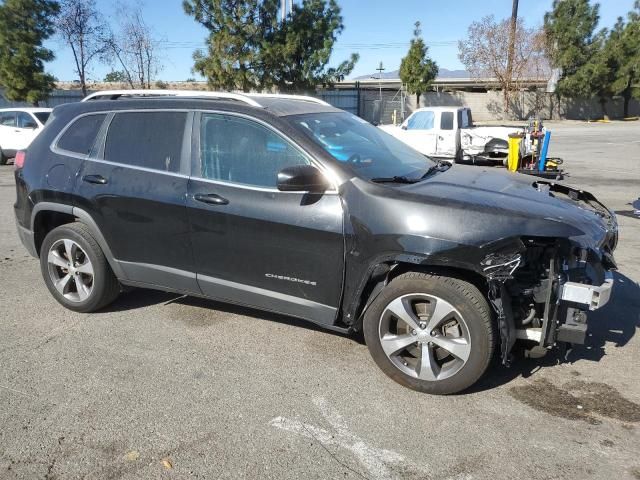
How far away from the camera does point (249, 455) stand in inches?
111

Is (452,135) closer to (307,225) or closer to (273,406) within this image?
(307,225)

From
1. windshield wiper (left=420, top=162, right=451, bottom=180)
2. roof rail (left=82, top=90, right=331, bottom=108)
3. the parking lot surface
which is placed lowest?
the parking lot surface

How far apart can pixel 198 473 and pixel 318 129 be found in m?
2.42

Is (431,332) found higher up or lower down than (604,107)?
lower down

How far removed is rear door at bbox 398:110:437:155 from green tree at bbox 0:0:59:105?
1793 centimetres

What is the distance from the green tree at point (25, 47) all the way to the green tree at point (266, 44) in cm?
666

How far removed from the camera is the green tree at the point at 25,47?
23078 mm

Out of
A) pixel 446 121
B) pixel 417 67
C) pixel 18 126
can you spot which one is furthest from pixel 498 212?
pixel 417 67

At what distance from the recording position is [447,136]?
14828 mm

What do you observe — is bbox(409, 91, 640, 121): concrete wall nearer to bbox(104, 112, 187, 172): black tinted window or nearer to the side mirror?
bbox(104, 112, 187, 172): black tinted window

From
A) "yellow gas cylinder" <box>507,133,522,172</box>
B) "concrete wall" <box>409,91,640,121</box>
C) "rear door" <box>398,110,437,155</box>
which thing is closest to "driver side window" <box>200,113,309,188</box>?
"yellow gas cylinder" <box>507,133,522,172</box>

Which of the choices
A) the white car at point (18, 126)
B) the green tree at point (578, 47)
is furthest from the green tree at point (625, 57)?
the white car at point (18, 126)

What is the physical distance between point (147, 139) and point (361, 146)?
1.68 meters

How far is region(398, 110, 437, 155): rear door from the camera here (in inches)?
595
